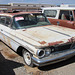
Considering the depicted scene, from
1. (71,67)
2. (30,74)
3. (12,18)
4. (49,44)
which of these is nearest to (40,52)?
(49,44)

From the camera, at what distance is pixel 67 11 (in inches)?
263

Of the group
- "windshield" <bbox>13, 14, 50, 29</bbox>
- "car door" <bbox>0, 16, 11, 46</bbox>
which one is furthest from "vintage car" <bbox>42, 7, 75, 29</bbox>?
"car door" <bbox>0, 16, 11, 46</bbox>

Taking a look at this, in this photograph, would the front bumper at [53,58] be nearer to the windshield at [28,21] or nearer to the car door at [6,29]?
the windshield at [28,21]

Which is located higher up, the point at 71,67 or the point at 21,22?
the point at 21,22

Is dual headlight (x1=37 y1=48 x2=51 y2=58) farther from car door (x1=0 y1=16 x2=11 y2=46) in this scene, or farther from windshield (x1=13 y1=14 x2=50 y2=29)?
car door (x1=0 y1=16 x2=11 y2=46)

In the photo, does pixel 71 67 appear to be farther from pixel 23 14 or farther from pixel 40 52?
pixel 23 14

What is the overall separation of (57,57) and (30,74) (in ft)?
2.91

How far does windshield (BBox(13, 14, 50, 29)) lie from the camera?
173 inches

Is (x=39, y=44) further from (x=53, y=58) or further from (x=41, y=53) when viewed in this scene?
(x=53, y=58)

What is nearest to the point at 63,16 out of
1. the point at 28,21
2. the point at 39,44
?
the point at 28,21

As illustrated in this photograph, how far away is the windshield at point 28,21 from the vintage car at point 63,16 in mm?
1869

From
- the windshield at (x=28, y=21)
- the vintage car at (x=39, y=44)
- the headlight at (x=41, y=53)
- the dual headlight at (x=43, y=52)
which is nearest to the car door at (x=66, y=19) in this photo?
the windshield at (x=28, y=21)

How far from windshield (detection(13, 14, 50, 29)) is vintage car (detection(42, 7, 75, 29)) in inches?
73.6

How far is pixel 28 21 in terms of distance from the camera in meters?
4.76
